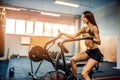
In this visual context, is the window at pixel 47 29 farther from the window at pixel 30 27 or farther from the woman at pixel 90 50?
the woman at pixel 90 50

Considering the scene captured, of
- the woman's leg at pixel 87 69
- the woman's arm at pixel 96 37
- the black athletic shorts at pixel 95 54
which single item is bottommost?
the woman's leg at pixel 87 69

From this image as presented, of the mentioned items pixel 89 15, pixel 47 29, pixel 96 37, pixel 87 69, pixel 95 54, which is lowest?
pixel 87 69

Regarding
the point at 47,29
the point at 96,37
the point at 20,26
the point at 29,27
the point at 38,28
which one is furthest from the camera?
the point at 47,29

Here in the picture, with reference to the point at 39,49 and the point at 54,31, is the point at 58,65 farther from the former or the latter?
the point at 54,31

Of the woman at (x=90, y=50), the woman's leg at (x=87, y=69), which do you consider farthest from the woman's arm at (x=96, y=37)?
the woman's leg at (x=87, y=69)

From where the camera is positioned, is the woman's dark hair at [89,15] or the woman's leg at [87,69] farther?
the woman's dark hair at [89,15]

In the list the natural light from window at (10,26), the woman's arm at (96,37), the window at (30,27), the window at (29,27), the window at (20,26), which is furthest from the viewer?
the window at (29,27)

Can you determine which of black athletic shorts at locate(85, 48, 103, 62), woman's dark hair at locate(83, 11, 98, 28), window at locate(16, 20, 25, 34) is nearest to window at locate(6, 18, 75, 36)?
window at locate(16, 20, 25, 34)

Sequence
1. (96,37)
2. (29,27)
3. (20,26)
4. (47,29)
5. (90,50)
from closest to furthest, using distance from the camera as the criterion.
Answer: (96,37) < (90,50) < (20,26) < (29,27) < (47,29)

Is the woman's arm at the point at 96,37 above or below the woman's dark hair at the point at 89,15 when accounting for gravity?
below

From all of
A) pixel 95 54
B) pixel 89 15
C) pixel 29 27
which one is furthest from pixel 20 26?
pixel 95 54

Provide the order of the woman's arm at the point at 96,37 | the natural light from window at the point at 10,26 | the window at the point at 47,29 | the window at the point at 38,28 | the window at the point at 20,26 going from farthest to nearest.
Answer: the window at the point at 47,29 → the window at the point at 38,28 → the window at the point at 20,26 → the natural light from window at the point at 10,26 → the woman's arm at the point at 96,37

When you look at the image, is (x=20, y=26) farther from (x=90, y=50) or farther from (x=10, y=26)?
(x=90, y=50)

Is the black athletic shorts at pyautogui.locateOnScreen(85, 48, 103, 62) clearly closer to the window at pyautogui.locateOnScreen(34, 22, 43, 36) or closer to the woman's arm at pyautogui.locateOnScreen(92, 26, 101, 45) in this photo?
the woman's arm at pyautogui.locateOnScreen(92, 26, 101, 45)
